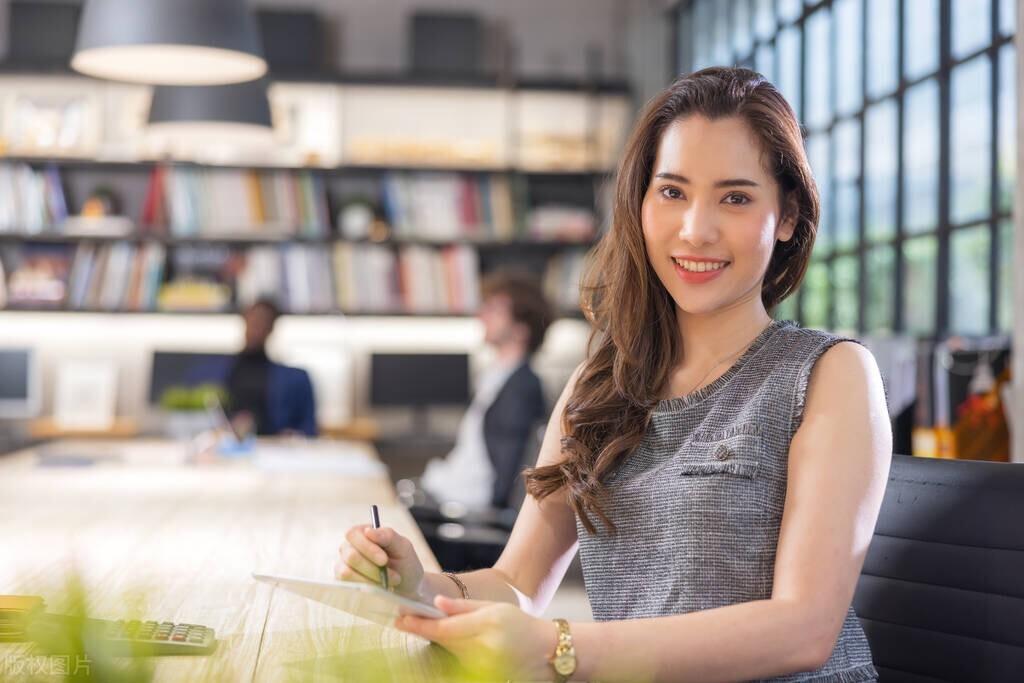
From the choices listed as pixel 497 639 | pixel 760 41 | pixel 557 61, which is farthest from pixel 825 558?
pixel 557 61

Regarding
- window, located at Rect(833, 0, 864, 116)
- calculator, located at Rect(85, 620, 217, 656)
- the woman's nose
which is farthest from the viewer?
window, located at Rect(833, 0, 864, 116)

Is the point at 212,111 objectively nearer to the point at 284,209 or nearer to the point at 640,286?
the point at 284,209

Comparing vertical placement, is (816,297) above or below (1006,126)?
below

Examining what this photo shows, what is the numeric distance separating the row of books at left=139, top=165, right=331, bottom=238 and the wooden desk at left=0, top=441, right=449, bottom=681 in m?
2.57

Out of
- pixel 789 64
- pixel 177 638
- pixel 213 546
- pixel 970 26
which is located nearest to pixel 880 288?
pixel 970 26

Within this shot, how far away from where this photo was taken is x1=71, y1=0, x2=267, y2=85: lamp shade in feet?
9.48

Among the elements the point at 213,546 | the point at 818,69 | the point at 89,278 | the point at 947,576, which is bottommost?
the point at 213,546

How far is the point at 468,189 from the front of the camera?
6.59 m

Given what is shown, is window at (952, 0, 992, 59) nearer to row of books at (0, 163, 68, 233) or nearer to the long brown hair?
the long brown hair

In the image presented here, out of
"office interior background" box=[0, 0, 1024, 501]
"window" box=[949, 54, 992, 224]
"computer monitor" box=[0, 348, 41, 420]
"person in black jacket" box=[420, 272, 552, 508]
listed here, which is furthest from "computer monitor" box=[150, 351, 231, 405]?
"window" box=[949, 54, 992, 224]

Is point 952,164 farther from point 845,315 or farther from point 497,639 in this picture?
point 497,639

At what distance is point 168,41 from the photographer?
9.47 ft

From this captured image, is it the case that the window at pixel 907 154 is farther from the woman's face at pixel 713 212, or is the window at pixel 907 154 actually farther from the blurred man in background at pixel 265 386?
the blurred man in background at pixel 265 386

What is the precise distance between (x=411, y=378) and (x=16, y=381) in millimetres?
1913
